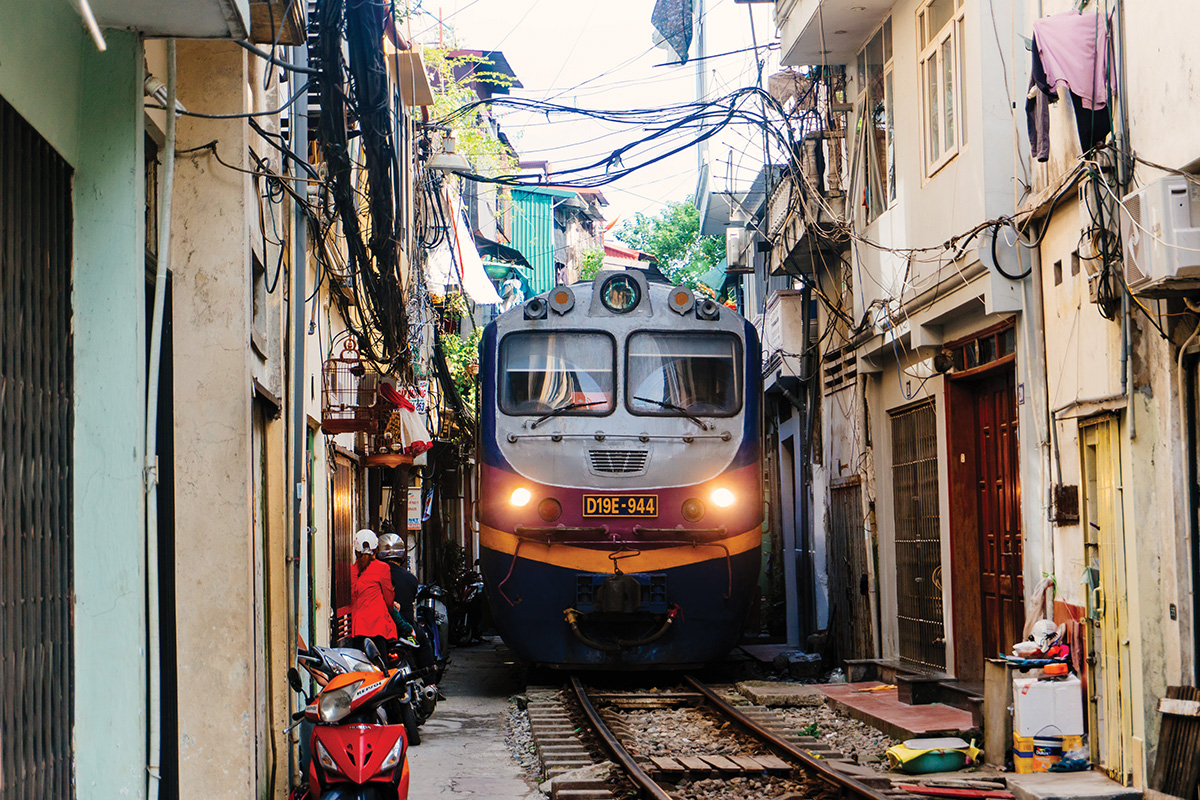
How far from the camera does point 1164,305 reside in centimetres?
695

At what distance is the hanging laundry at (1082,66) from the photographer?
758 cm

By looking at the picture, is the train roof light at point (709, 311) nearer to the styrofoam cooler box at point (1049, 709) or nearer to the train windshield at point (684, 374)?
the train windshield at point (684, 374)

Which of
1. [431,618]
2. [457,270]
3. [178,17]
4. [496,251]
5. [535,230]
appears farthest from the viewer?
[535,230]

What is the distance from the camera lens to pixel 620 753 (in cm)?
867

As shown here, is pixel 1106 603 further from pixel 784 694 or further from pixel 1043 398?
pixel 784 694

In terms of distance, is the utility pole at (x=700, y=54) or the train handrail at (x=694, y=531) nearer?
the train handrail at (x=694, y=531)

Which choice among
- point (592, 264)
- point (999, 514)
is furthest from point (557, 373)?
point (592, 264)

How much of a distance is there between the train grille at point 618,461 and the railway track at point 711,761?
2.04 m

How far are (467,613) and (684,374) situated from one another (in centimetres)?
819

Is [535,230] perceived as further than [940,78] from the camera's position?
Yes

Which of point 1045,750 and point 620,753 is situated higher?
point 1045,750

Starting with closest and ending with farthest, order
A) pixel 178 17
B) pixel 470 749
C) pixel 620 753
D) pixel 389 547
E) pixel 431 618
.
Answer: pixel 178 17 → pixel 620 753 → pixel 470 749 → pixel 389 547 → pixel 431 618

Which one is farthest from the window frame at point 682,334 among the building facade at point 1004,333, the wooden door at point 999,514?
the wooden door at point 999,514

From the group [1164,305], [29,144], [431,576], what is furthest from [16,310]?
[431,576]
